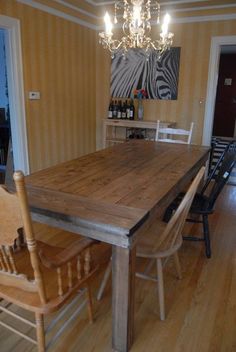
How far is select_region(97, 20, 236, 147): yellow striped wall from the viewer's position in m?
3.88

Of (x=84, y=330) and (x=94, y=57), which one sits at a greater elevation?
(x=94, y=57)

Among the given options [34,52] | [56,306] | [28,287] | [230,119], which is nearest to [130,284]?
[56,306]

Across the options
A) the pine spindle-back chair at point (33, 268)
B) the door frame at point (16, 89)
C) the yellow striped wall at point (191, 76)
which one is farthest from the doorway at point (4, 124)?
the pine spindle-back chair at point (33, 268)

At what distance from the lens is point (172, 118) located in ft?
14.2

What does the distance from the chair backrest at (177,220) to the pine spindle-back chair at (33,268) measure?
1.45 ft

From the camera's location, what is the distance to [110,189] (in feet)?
5.28

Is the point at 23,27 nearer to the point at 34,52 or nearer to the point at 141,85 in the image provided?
the point at 34,52

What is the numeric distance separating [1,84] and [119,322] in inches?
160

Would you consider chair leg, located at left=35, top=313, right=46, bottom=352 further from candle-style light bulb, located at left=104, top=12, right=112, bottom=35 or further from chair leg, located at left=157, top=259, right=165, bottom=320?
candle-style light bulb, located at left=104, top=12, right=112, bottom=35

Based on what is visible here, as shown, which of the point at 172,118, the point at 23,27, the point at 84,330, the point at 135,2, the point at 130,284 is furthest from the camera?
the point at 172,118

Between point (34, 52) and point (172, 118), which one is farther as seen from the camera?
point (172, 118)

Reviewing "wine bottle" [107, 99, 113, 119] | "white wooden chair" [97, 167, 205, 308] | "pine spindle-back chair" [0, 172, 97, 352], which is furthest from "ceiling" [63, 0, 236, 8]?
"pine spindle-back chair" [0, 172, 97, 352]

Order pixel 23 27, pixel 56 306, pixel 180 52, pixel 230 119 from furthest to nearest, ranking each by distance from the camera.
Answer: pixel 230 119 < pixel 180 52 < pixel 23 27 < pixel 56 306

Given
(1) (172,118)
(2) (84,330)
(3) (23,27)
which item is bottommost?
(2) (84,330)
